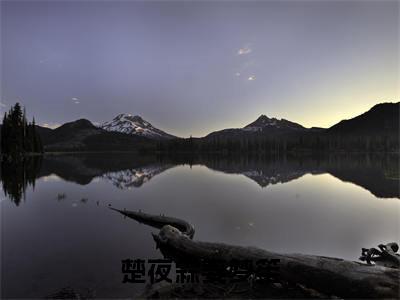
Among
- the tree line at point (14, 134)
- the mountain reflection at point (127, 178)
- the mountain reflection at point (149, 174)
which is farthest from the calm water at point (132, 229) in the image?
the tree line at point (14, 134)

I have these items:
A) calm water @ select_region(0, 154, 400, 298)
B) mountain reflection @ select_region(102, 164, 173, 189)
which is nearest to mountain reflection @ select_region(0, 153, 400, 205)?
mountain reflection @ select_region(102, 164, 173, 189)

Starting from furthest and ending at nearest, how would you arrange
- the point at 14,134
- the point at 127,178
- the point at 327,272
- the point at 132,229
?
1. the point at 14,134
2. the point at 127,178
3. the point at 132,229
4. the point at 327,272

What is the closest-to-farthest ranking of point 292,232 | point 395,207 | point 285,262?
point 285,262 < point 292,232 < point 395,207

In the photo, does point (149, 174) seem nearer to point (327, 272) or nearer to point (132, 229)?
point (132, 229)

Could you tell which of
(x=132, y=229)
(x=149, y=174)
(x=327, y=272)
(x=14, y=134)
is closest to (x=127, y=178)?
(x=149, y=174)

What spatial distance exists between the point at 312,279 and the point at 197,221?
13979 millimetres

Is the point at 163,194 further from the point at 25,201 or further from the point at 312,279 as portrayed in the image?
the point at 312,279

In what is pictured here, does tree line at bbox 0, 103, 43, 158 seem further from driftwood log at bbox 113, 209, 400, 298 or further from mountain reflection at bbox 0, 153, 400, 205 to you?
driftwood log at bbox 113, 209, 400, 298

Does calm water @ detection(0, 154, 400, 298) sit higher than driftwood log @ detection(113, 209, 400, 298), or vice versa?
driftwood log @ detection(113, 209, 400, 298)

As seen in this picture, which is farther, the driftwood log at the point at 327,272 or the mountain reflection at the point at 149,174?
the mountain reflection at the point at 149,174

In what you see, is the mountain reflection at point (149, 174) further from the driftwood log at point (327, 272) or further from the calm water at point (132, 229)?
the driftwood log at point (327, 272)

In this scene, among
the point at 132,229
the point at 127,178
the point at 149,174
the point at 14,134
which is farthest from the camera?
the point at 14,134

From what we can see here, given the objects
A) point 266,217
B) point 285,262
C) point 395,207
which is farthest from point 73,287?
point 395,207

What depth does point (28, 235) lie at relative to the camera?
17703 millimetres
